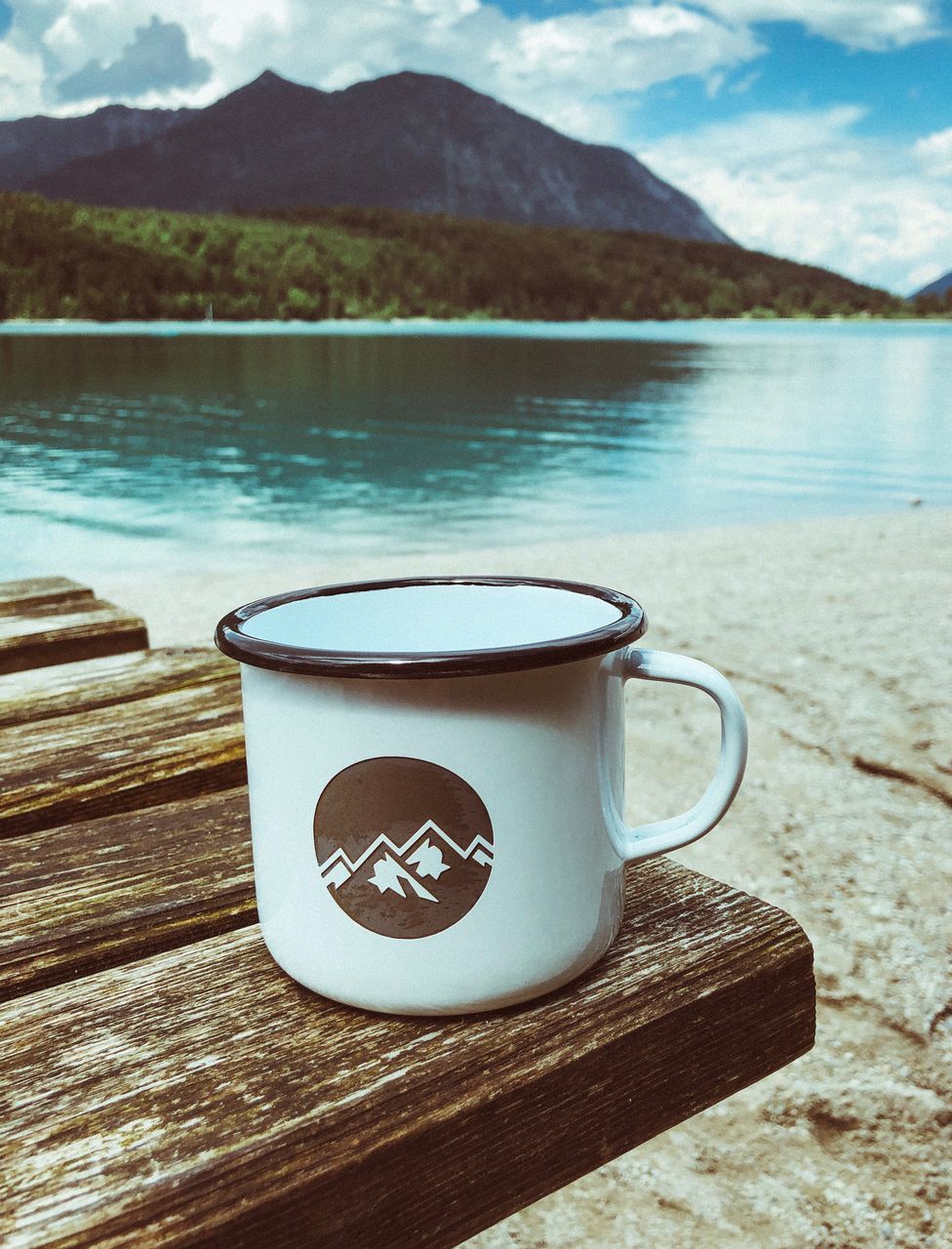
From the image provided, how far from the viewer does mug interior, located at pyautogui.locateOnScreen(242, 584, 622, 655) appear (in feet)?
2.34

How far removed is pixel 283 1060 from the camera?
56 centimetres

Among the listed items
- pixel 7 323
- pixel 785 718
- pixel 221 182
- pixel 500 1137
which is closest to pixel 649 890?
pixel 500 1137

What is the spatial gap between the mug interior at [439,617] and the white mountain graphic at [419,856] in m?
0.17

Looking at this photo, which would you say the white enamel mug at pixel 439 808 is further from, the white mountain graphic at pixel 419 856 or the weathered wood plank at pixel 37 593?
the weathered wood plank at pixel 37 593

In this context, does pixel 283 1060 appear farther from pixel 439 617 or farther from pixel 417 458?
pixel 417 458

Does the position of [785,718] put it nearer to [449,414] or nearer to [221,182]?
[449,414]

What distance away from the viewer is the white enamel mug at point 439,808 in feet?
1.83

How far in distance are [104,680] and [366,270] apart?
94820mm

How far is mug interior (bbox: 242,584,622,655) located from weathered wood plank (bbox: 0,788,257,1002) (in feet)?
0.64

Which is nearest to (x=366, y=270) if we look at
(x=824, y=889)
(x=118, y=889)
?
(x=824, y=889)

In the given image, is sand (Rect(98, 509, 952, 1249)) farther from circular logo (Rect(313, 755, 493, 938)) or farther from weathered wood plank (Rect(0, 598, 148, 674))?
circular logo (Rect(313, 755, 493, 938))

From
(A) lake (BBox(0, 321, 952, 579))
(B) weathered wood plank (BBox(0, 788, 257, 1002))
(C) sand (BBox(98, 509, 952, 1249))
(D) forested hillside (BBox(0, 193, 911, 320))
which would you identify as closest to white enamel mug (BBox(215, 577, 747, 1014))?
(B) weathered wood plank (BBox(0, 788, 257, 1002))

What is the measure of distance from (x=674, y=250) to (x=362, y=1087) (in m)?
117

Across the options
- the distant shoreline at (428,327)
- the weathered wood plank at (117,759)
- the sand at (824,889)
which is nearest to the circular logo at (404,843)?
the weathered wood plank at (117,759)
